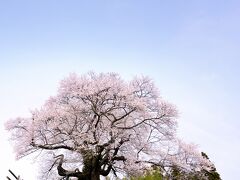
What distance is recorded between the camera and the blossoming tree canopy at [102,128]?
938 inches

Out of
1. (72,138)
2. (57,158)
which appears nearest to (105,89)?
(72,138)

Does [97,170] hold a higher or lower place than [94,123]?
lower

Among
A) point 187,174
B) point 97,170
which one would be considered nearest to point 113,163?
point 97,170

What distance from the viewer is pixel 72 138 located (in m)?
23.8

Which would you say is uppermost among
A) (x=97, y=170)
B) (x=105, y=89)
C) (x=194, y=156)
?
(x=105, y=89)

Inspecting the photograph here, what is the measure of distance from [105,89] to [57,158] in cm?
503

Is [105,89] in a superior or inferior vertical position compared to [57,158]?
superior

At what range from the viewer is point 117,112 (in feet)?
82.4

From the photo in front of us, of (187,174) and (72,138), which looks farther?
(187,174)

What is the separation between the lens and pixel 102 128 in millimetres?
23844

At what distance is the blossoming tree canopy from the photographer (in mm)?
23812

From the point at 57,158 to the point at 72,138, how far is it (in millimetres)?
2176

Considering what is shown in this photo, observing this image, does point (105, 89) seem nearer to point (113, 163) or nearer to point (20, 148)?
point (113, 163)

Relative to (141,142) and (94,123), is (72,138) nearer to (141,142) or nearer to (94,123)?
(94,123)
